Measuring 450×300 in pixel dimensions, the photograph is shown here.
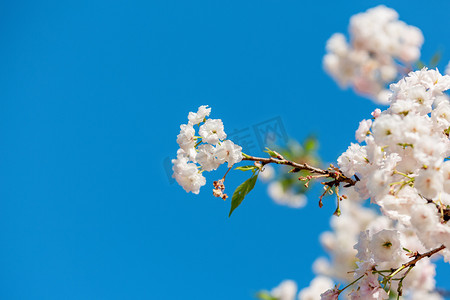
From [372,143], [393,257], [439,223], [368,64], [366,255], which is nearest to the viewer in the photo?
[439,223]

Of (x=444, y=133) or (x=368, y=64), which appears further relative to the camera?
(x=368, y=64)

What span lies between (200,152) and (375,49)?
4.94 m

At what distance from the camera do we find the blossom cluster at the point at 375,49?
5512 millimetres

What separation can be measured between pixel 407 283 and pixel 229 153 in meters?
0.98

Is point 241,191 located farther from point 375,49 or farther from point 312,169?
point 375,49

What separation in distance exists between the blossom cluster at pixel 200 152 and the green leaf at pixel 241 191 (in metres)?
0.07

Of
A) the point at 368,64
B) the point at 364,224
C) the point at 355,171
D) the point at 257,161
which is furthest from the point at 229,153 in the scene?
the point at 364,224

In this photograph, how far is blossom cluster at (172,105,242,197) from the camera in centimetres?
138

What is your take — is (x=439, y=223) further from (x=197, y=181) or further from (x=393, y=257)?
(x=197, y=181)

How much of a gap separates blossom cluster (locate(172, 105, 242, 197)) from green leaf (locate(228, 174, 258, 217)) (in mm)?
73

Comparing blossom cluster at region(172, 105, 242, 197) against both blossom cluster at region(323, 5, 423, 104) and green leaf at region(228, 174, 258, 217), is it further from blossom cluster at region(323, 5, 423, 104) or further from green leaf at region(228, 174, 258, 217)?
blossom cluster at region(323, 5, 423, 104)

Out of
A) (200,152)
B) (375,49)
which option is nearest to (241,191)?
(200,152)

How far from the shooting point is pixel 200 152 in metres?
1.42

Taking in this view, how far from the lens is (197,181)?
1468mm
